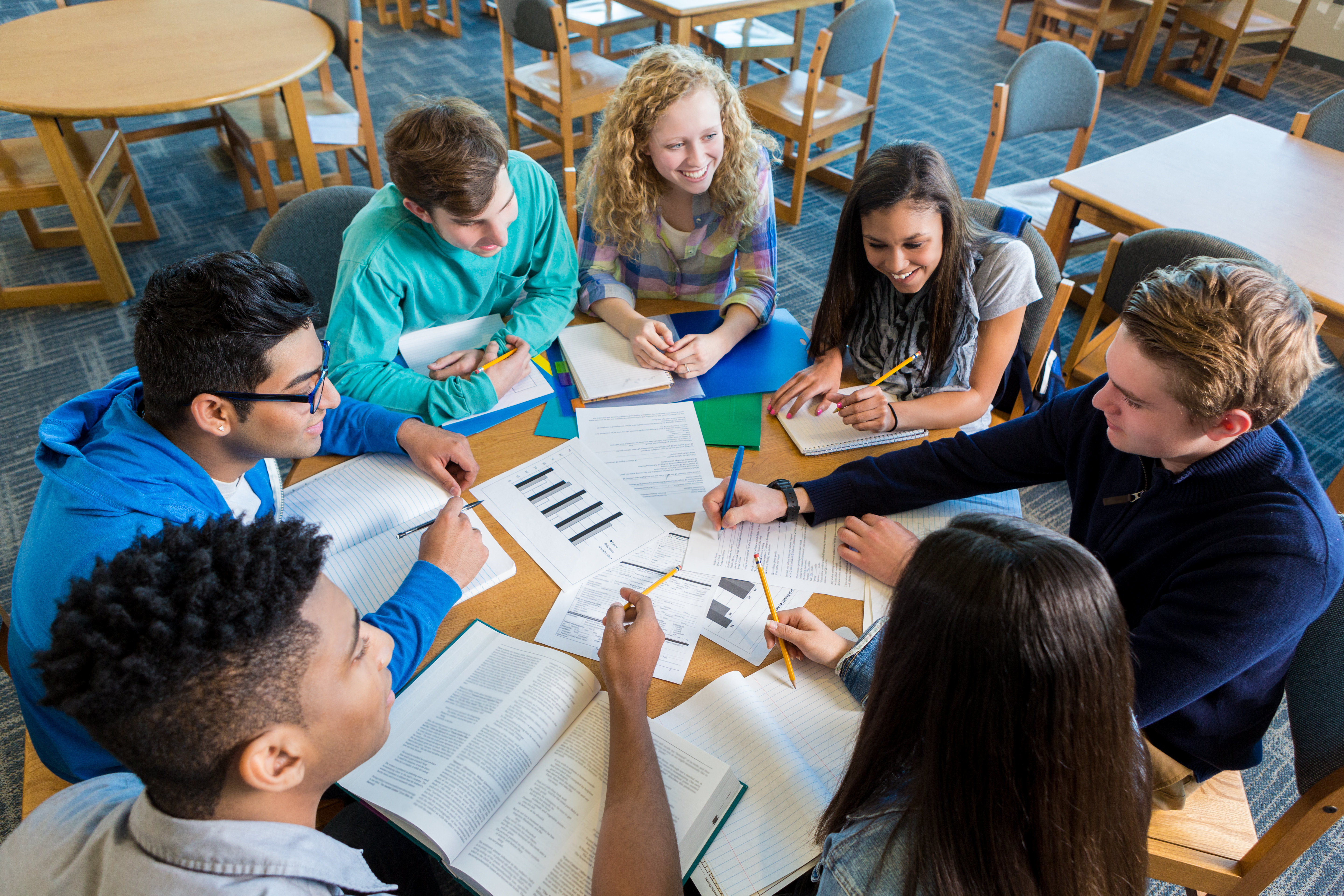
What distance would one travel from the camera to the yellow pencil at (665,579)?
3.79 ft

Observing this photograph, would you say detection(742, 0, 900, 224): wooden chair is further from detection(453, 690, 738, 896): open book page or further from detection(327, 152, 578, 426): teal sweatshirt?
detection(453, 690, 738, 896): open book page

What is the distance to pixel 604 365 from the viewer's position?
1.58 metres

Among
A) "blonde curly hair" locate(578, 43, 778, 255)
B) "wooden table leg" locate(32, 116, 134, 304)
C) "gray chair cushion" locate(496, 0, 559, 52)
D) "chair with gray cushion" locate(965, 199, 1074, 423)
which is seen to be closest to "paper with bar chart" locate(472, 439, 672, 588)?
"blonde curly hair" locate(578, 43, 778, 255)

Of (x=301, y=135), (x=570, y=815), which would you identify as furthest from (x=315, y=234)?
(x=301, y=135)

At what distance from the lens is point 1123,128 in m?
4.45

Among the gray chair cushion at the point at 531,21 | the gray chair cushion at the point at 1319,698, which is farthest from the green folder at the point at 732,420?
the gray chair cushion at the point at 531,21

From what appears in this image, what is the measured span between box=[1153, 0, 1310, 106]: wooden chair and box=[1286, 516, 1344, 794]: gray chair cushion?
4805mm

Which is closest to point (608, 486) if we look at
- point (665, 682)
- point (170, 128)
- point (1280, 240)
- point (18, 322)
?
point (665, 682)

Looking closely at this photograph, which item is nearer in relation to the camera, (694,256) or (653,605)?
(653,605)

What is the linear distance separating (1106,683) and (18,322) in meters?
3.77

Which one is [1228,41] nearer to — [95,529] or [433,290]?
[433,290]

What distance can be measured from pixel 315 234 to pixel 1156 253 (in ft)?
6.66

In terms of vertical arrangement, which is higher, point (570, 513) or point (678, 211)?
point (678, 211)

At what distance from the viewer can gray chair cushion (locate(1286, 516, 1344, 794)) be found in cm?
103
